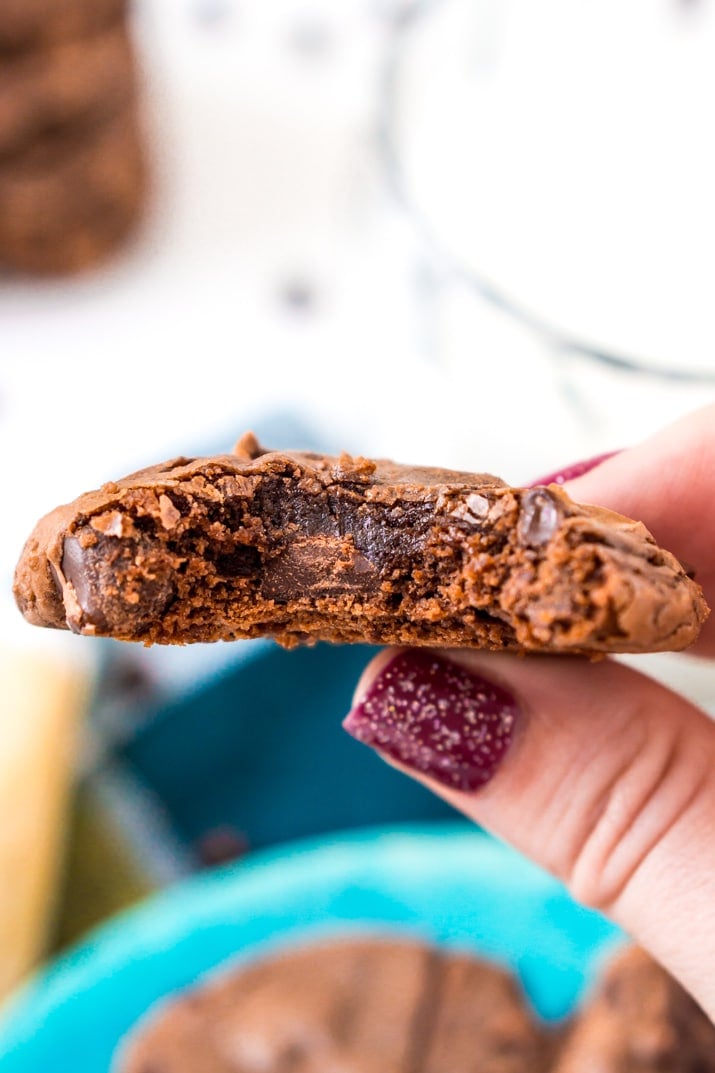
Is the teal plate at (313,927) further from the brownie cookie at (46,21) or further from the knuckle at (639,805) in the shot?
the brownie cookie at (46,21)

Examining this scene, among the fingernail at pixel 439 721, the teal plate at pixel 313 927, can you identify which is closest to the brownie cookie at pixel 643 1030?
the teal plate at pixel 313 927

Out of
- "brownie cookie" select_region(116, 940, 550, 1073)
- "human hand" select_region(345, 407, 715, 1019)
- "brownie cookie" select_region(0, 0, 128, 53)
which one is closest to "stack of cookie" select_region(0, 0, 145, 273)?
"brownie cookie" select_region(0, 0, 128, 53)

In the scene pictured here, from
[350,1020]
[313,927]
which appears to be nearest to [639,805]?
[350,1020]

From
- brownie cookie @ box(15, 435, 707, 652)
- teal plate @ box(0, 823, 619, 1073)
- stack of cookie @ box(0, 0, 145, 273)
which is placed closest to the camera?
brownie cookie @ box(15, 435, 707, 652)

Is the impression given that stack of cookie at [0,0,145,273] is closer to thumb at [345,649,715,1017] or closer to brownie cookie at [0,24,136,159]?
brownie cookie at [0,24,136,159]

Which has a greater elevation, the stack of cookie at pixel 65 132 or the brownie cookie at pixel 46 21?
the brownie cookie at pixel 46 21

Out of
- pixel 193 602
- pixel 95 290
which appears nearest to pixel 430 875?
pixel 193 602

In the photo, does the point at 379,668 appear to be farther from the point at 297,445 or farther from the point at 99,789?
the point at 297,445
